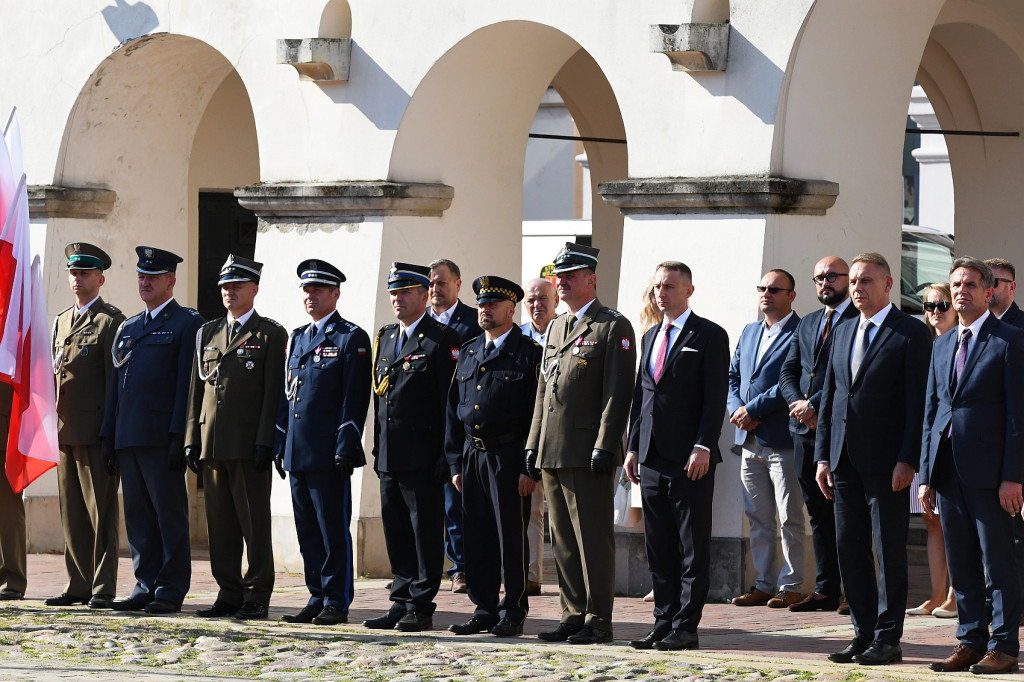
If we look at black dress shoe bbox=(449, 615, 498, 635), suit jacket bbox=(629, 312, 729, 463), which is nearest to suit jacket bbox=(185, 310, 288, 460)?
black dress shoe bbox=(449, 615, 498, 635)

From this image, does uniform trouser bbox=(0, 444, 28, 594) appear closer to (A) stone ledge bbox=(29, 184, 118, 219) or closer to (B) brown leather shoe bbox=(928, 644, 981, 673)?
(A) stone ledge bbox=(29, 184, 118, 219)

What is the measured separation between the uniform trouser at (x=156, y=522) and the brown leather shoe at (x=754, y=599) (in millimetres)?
3023

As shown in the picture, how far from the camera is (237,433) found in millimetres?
10031

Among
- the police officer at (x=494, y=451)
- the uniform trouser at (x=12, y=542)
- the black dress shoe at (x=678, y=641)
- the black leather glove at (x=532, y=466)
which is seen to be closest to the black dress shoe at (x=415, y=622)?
the police officer at (x=494, y=451)

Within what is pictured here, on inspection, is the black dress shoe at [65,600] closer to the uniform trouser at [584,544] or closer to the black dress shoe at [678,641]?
the uniform trouser at [584,544]

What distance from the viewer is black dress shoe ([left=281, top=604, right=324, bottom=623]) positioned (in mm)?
9891

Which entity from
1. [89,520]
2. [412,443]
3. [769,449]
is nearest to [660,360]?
[412,443]

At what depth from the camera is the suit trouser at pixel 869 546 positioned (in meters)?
8.32

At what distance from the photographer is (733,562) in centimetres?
1064

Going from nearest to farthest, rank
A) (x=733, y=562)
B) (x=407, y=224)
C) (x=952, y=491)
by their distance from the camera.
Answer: (x=952, y=491)
(x=733, y=562)
(x=407, y=224)

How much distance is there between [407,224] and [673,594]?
404cm

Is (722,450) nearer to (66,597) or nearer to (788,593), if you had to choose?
(788,593)

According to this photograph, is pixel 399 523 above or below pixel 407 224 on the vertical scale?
below

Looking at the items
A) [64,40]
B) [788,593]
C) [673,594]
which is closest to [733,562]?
[788,593]
